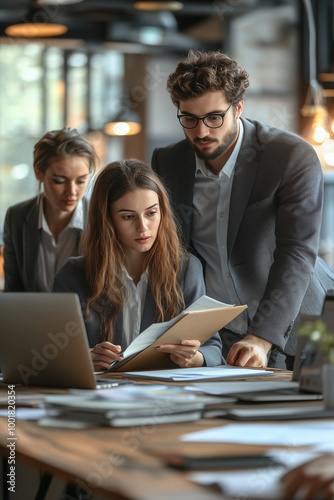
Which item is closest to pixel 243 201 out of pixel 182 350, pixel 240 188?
pixel 240 188

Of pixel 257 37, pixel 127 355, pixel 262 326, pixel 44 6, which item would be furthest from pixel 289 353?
pixel 257 37

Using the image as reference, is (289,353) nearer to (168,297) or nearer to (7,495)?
(168,297)

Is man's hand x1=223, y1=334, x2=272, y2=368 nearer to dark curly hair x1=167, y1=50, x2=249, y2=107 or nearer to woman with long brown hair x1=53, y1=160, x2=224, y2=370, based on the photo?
woman with long brown hair x1=53, y1=160, x2=224, y2=370

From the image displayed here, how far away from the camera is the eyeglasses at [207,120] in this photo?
98.5 inches

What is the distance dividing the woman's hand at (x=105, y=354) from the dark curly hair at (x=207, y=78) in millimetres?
856

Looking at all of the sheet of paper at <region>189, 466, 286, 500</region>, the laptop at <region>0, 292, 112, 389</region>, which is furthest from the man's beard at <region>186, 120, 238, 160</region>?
the sheet of paper at <region>189, 466, 286, 500</region>

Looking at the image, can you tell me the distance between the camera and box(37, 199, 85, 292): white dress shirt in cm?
320

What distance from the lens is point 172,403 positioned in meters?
1.42

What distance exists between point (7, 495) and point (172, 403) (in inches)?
21.4

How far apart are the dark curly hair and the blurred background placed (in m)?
4.94

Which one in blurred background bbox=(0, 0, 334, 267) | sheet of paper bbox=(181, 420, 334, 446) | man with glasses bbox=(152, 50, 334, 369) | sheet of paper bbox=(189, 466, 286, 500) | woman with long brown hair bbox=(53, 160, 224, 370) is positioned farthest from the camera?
blurred background bbox=(0, 0, 334, 267)

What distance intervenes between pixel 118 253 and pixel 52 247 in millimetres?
850

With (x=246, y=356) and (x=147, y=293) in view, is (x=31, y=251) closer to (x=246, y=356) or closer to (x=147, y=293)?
(x=147, y=293)

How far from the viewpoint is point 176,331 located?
6.43 ft
